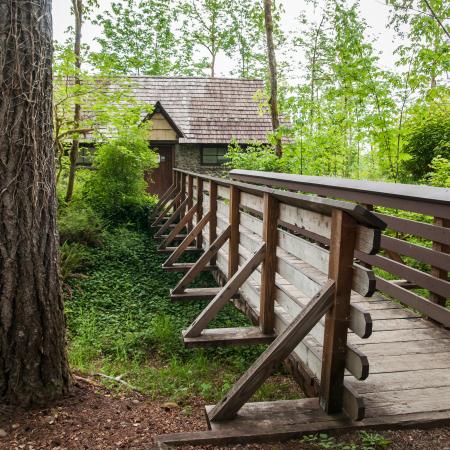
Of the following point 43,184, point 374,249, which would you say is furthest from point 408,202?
point 43,184

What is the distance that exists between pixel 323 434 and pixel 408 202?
1871 millimetres

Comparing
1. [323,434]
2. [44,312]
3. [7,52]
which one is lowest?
[323,434]

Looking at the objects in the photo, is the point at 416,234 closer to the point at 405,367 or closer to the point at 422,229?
the point at 422,229

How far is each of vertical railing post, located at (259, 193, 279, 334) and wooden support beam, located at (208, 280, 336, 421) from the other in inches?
43.3

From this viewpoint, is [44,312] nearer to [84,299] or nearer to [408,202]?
[408,202]

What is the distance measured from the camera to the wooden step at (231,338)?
12.4 feet

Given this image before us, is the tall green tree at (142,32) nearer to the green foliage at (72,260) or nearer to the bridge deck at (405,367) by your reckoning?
the green foliage at (72,260)

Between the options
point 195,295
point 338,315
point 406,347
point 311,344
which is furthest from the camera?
point 195,295

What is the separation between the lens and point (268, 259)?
365 centimetres

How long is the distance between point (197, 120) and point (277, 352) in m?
18.5

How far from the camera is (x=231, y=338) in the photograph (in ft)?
12.6

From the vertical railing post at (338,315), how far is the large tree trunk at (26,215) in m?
1.88

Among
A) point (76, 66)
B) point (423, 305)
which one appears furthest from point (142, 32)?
point (423, 305)

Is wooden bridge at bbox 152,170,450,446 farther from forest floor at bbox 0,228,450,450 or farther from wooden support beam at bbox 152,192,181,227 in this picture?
wooden support beam at bbox 152,192,181,227
